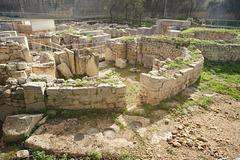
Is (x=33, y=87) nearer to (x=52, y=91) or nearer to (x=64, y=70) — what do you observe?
(x=52, y=91)

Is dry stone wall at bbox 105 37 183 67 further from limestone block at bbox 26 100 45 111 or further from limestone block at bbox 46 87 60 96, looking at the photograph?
limestone block at bbox 26 100 45 111

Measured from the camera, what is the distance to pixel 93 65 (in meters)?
9.56

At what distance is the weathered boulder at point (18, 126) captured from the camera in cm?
455

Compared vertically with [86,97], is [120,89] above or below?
above

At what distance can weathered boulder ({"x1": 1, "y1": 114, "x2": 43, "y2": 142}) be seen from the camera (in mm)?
4555

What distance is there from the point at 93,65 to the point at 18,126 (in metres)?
5.54

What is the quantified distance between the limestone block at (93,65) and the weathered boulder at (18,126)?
4.93 meters

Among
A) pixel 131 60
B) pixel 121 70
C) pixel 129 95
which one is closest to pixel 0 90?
pixel 129 95

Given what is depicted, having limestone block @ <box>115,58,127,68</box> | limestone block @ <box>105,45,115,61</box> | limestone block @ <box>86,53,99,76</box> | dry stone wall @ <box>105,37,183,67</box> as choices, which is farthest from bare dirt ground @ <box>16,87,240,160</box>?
limestone block @ <box>105,45,115,61</box>

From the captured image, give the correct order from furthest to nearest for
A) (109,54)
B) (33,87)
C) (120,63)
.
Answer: (109,54) < (120,63) < (33,87)

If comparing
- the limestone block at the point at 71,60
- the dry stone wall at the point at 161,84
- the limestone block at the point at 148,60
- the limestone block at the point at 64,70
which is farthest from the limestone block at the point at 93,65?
the limestone block at the point at 148,60

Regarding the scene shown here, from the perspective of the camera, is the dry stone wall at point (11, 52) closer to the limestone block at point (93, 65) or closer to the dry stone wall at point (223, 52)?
the limestone block at point (93, 65)

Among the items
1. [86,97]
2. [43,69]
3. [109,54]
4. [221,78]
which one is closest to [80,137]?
[86,97]

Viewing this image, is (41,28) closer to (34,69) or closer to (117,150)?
(34,69)
